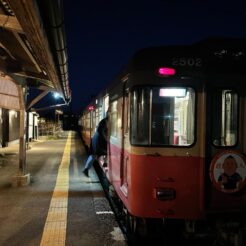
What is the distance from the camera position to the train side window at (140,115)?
4926 millimetres

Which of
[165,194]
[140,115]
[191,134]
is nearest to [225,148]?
[191,134]

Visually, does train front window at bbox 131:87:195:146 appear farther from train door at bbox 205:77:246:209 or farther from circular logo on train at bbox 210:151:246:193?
circular logo on train at bbox 210:151:246:193

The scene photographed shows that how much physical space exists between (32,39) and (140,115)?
2.14m

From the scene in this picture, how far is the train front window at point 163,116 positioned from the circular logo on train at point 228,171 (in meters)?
0.44

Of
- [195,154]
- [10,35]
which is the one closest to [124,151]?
[195,154]

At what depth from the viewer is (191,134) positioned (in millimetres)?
4957

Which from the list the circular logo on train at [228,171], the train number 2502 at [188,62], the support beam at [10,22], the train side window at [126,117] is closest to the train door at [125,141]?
the train side window at [126,117]

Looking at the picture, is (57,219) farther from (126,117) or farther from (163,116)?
(163,116)

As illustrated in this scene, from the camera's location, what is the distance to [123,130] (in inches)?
226

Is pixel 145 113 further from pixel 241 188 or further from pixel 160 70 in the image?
pixel 241 188

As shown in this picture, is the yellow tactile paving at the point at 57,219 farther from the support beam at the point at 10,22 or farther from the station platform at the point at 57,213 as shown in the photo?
the support beam at the point at 10,22

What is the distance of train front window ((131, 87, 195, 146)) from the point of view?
493 centimetres

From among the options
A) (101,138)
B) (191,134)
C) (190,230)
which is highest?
(191,134)

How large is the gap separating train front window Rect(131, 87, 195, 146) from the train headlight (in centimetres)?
58
